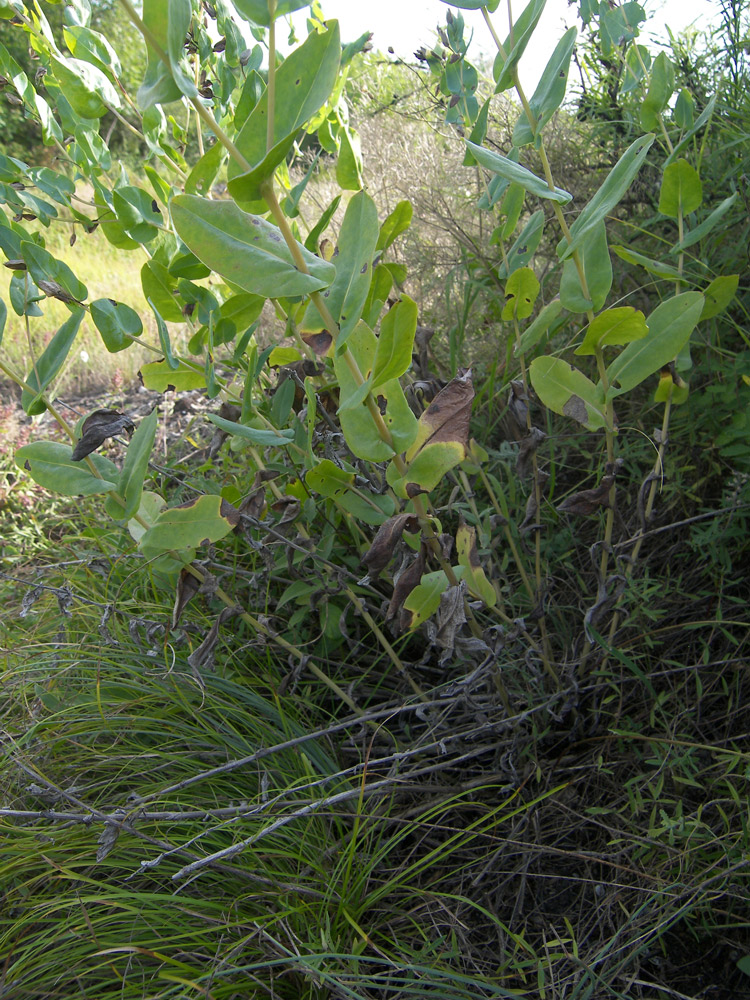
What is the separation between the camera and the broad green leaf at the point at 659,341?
0.96 metres

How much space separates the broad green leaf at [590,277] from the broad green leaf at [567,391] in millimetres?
84

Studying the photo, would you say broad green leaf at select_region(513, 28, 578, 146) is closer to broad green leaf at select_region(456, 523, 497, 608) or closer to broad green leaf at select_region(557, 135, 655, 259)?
broad green leaf at select_region(557, 135, 655, 259)

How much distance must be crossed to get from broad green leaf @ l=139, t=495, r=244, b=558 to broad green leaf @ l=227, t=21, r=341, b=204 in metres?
0.44

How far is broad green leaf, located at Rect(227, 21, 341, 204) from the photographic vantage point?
2.26ft

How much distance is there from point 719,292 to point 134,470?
0.90m

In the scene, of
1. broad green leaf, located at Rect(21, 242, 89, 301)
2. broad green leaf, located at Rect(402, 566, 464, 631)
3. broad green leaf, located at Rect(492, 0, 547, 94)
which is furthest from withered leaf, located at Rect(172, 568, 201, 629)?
broad green leaf, located at Rect(492, 0, 547, 94)

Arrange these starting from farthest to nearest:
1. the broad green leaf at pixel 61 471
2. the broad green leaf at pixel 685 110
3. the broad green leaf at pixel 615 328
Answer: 1. the broad green leaf at pixel 685 110
2. the broad green leaf at pixel 61 471
3. the broad green leaf at pixel 615 328

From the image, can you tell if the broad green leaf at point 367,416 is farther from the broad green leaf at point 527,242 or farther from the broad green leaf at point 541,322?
the broad green leaf at point 527,242

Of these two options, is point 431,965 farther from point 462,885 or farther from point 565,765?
point 565,765

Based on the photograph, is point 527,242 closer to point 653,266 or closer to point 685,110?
point 653,266

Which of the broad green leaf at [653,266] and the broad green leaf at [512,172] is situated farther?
the broad green leaf at [653,266]

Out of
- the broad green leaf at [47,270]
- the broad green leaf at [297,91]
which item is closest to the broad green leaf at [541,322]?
the broad green leaf at [297,91]

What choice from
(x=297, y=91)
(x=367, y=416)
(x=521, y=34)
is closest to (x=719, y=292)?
(x=521, y=34)

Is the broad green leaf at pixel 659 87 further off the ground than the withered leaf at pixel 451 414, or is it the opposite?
the broad green leaf at pixel 659 87
